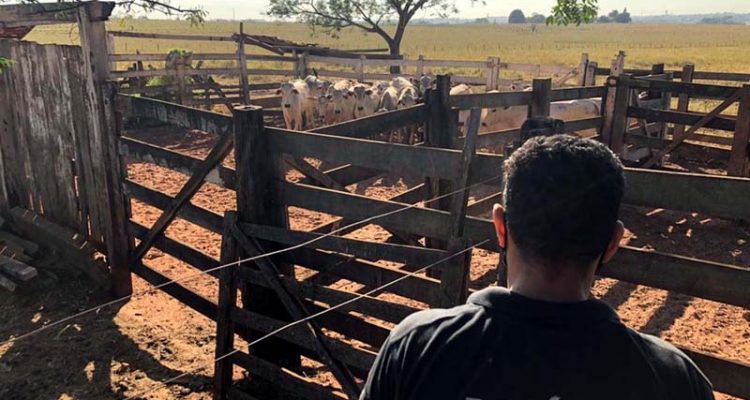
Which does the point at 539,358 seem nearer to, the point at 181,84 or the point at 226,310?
the point at 226,310

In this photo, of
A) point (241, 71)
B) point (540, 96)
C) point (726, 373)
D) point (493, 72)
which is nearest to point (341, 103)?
point (493, 72)

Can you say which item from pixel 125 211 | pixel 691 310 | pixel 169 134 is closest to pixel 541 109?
pixel 691 310

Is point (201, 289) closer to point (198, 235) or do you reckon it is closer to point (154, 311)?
point (154, 311)

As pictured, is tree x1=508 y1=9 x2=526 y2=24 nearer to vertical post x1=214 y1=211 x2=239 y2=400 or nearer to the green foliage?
the green foliage

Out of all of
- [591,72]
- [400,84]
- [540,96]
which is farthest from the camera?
[400,84]

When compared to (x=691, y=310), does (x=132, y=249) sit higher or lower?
higher

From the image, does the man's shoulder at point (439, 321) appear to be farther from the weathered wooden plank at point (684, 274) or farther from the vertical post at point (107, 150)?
the vertical post at point (107, 150)

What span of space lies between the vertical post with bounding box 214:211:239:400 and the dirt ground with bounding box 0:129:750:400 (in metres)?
0.33

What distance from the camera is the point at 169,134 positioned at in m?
15.0

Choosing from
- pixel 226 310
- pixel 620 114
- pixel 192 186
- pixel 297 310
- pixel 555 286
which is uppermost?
pixel 555 286

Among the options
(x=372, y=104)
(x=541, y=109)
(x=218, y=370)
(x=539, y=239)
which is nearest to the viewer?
(x=539, y=239)

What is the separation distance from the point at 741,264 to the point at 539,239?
6223 millimetres

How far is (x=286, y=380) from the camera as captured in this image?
12.8ft

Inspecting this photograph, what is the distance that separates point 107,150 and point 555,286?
5140 mm
